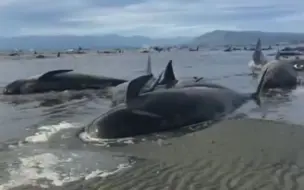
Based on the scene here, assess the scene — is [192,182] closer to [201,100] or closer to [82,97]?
[201,100]

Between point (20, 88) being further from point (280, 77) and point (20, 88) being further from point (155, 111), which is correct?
point (155, 111)

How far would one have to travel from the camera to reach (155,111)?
1027cm

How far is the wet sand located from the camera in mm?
6527

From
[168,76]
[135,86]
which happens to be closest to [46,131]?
[135,86]

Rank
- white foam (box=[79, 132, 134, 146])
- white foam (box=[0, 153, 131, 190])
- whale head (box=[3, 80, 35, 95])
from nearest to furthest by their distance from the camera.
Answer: white foam (box=[0, 153, 131, 190]) < white foam (box=[79, 132, 134, 146]) < whale head (box=[3, 80, 35, 95])

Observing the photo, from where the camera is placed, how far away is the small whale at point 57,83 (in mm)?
19017

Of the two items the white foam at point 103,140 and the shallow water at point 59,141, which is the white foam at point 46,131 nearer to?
the shallow water at point 59,141

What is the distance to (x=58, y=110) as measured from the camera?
1416 cm

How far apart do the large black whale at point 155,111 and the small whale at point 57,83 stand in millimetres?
8331

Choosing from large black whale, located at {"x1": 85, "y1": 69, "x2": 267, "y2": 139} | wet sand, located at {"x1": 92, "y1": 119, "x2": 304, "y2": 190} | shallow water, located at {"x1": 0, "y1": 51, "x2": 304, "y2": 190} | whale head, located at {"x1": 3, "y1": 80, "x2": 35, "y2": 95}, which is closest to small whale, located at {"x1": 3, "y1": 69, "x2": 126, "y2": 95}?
whale head, located at {"x1": 3, "y1": 80, "x2": 35, "y2": 95}

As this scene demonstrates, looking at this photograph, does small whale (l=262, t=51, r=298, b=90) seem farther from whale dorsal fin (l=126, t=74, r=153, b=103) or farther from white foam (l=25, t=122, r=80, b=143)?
white foam (l=25, t=122, r=80, b=143)

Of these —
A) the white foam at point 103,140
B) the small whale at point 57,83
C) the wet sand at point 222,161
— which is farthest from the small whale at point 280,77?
the white foam at point 103,140

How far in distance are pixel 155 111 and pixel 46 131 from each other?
2.46 m

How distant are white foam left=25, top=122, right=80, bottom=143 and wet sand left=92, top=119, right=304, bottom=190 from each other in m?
1.94
